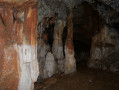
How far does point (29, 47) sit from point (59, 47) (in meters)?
5.13

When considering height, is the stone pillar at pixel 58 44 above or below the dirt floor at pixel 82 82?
above

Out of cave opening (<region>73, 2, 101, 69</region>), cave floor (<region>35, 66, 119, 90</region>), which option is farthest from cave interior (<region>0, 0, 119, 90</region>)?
cave opening (<region>73, 2, 101, 69</region>)

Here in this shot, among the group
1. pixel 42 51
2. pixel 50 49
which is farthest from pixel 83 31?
pixel 42 51

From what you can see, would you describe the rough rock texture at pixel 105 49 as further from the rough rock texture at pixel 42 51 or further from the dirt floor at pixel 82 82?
the rough rock texture at pixel 42 51

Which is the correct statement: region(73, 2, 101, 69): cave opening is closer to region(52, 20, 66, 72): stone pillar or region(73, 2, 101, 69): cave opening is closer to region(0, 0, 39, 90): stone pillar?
region(52, 20, 66, 72): stone pillar

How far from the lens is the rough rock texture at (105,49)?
326 inches

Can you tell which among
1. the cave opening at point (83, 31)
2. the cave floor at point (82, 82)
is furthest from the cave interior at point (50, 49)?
the cave opening at point (83, 31)

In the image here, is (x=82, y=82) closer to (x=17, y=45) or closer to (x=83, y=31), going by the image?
(x=17, y=45)

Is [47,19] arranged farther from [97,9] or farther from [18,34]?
[18,34]

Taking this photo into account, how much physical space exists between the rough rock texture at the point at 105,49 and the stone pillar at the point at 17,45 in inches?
237

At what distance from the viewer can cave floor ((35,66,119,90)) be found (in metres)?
5.92

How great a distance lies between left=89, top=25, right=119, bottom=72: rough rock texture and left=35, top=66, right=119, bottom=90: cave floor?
1245 millimetres

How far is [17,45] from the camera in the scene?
327 cm

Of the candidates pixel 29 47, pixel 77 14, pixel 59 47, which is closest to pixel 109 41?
pixel 59 47
